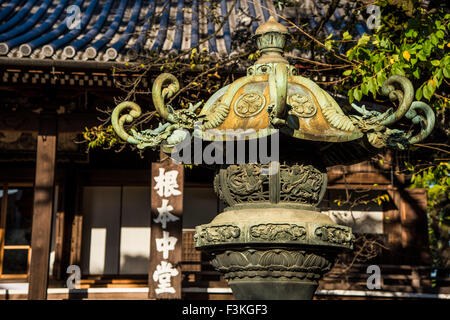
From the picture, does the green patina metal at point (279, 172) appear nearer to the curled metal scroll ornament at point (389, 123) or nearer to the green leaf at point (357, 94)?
the curled metal scroll ornament at point (389, 123)

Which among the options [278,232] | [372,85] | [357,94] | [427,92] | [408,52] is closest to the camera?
[278,232]

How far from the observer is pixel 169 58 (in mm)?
9398

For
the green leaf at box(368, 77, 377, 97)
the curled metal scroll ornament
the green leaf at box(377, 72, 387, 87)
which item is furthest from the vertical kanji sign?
the curled metal scroll ornament

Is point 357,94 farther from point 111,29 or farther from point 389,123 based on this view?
point 111,29

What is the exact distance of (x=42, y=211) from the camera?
33.5ft

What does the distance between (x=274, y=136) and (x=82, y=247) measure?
8950 millimetres

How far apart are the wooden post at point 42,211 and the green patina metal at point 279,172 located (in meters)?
5.25

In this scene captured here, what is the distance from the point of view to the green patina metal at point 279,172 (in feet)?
16.6

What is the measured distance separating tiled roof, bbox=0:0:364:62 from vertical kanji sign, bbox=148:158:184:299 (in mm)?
1962

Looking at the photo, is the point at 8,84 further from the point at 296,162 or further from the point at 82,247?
the point at 296,162

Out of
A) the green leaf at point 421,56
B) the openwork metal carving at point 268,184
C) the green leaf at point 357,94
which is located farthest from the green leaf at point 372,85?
the openwork metal carving at point 268,184

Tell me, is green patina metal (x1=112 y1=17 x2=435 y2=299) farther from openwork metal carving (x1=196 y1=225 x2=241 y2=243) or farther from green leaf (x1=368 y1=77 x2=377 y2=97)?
green leaf (x1=368 y1=77 x2=377 y2=97)

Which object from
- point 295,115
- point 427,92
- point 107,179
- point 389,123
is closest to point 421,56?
point 427,92

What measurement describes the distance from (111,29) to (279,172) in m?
7.04
